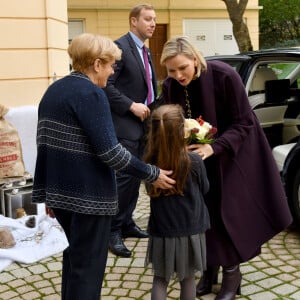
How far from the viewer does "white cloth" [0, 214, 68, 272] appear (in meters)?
4.24

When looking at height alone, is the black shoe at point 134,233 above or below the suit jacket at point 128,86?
below

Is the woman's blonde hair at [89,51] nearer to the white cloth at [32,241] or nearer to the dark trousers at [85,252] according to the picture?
the dark trousers at [85,252]

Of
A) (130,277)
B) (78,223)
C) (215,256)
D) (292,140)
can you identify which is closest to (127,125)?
(130,277)

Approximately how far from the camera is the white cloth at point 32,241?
4.24m

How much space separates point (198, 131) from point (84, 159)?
2.18 ft

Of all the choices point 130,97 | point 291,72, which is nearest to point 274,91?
point 291,72

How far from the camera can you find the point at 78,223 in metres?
2.63

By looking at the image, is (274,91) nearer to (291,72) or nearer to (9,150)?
(291,72)

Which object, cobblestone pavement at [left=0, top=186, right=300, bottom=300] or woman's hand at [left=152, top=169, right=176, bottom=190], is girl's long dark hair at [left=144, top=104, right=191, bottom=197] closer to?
woman's hand at [left=152, top=169, right=176, bottom=190]

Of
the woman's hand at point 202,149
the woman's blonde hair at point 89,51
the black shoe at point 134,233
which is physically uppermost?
the woman's blonde hair at point 89,51

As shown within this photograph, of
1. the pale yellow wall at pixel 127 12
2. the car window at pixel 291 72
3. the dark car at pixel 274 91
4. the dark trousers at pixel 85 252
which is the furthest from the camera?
the pale yellow wall at pixel 127 12

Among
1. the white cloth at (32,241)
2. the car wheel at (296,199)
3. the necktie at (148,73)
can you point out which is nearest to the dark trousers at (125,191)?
the necktie at (148,73)

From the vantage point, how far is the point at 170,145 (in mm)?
2664

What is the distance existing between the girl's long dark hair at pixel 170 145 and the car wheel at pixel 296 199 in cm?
210
